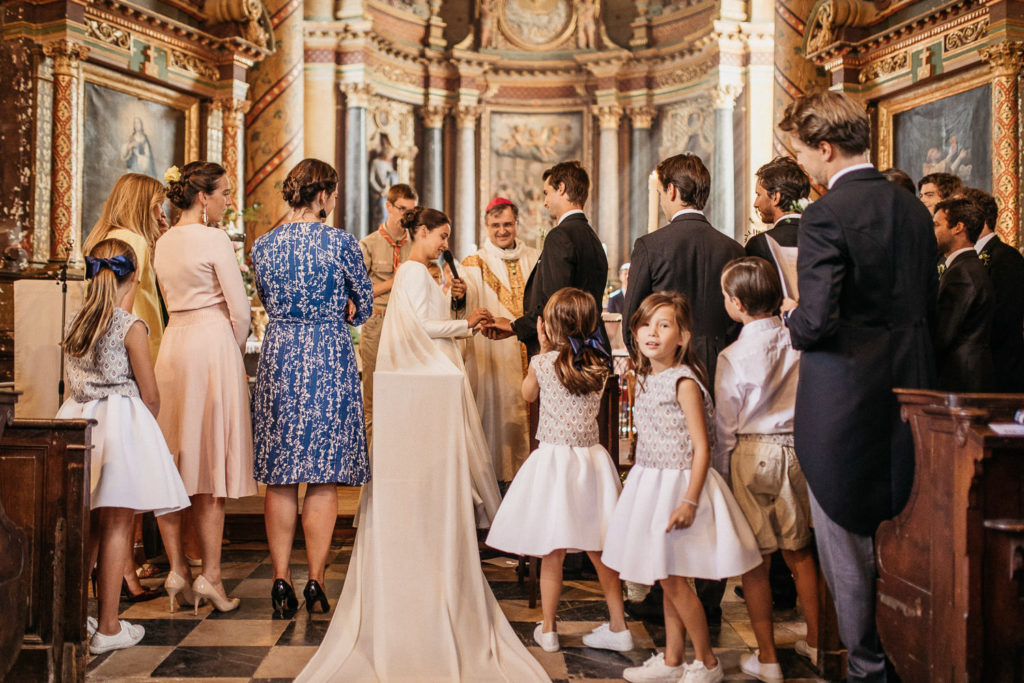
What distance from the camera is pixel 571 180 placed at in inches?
172

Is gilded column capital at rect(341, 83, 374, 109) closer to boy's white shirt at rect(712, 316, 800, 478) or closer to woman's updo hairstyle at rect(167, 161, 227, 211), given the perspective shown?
woman's updo hairstyle at rect(167, 161, 227, 211)

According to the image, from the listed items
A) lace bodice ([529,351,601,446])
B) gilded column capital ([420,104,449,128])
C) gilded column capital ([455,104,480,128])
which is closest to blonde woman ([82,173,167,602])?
lace bodice ([529,351,601,446])

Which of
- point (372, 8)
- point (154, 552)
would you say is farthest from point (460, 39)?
point (154, 552)

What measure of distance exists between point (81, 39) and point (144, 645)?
240 inches

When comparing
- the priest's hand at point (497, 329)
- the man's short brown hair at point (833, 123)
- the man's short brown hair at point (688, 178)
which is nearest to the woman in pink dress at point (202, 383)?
the priest's hand at point (497, 329)

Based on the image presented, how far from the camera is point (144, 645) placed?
3.57m

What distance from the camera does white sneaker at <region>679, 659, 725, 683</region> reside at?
3062 mm

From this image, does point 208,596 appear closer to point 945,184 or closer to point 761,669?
point 761,669

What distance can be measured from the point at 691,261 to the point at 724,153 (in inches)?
357

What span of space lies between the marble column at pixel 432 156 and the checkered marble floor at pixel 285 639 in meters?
9.74

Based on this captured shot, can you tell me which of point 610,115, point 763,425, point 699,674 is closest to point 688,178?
point 763,425

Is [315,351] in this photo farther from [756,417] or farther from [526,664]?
[756,417]

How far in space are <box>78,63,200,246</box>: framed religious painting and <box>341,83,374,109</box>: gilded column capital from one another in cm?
289

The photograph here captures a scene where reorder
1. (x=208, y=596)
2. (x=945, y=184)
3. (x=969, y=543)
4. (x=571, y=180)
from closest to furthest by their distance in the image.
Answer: (x=969, y=543), (x=208, y=596), (x=571, y=180), (x=945, y=184)
